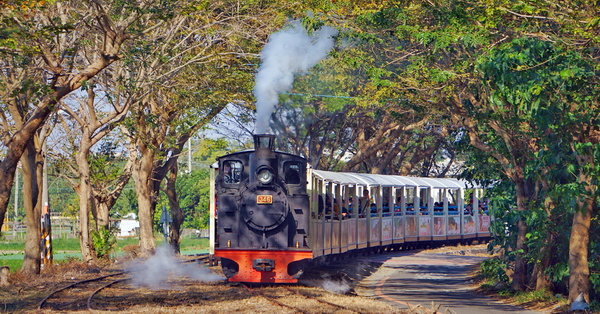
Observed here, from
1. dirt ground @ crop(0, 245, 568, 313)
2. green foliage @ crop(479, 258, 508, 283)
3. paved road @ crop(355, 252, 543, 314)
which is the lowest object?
paved road @ crop(355, 252, 543, 314)

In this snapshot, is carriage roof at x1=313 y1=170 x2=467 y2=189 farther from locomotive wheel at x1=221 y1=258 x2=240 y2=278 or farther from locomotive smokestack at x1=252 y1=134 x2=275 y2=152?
locomotive wheel at x1=221 y1=258 x2=240 y2=278

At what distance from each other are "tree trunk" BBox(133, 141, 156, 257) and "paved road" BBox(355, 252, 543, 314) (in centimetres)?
888

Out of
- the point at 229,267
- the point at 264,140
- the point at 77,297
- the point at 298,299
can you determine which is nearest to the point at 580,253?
the point at 298,299

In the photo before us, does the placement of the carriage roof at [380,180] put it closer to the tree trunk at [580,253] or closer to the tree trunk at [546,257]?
the tree trunk at [546,257]

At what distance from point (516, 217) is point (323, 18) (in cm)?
742

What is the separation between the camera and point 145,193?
29.4 m

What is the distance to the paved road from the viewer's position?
15383mm

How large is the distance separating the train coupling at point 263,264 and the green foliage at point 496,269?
5571mm

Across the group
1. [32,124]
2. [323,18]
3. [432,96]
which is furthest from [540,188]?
[32,124]

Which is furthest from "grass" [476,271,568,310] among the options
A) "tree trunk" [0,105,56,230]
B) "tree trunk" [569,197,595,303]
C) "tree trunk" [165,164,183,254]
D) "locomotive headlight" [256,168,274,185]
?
"tree trunk" [165,164,183,254]

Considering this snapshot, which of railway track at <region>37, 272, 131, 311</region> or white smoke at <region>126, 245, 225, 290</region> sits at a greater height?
railway track at <region>37, 272, 131, 311</region>

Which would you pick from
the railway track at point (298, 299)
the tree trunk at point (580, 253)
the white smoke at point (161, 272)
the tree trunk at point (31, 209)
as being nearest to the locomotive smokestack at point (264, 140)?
the railway track at point (298, 299)

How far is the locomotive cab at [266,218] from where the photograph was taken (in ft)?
55.0

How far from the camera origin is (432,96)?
61.5ft
